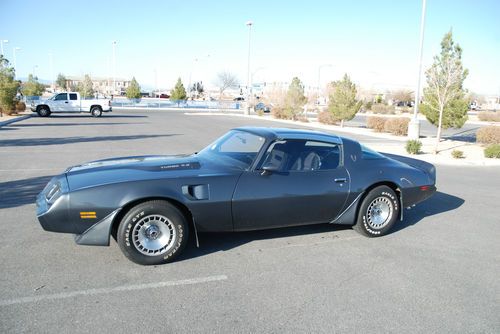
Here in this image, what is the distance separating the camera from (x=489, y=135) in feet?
59.7

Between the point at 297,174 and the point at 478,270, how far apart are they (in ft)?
7.41

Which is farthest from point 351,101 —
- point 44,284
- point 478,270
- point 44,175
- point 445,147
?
point 44,284

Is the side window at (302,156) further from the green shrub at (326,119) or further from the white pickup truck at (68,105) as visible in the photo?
the white pickup truck at (68,105)

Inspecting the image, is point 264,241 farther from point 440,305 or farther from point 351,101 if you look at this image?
point 351,101

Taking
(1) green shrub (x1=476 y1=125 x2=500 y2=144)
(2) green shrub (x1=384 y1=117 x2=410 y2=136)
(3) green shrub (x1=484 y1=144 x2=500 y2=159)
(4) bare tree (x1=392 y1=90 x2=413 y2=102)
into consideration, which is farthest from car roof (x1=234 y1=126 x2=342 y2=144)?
(4) bare tree (x1=392 y1=90 x2=413 y2=102)

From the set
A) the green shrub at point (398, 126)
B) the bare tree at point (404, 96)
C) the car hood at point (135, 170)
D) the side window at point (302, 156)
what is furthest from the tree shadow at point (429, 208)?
the bare tree at point (404, 96)

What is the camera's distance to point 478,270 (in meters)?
4.45

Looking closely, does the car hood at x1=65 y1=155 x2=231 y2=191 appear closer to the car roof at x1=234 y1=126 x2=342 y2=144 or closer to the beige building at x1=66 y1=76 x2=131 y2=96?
the car roof at x1=234 y1=126 x2=342 y2=144

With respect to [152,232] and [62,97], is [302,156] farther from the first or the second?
[62,97]

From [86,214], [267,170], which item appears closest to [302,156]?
[267,170]

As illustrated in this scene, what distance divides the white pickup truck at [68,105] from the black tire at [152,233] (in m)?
29.3

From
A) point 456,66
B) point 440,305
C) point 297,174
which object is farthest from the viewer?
point 456,66

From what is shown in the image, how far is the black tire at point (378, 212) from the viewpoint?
5332 mm

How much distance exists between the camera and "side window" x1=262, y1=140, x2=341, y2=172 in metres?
4.88
